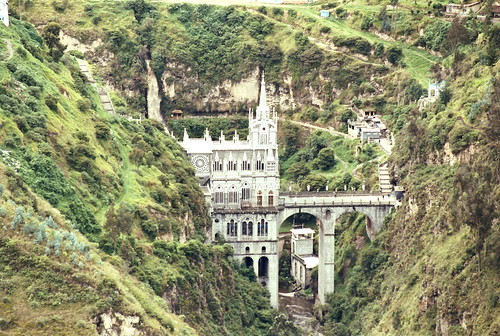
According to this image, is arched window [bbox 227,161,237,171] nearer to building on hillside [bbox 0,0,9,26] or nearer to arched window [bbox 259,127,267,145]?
arched window [bbox 259,127,267,145]

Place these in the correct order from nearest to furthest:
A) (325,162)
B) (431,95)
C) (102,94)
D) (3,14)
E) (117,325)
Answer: (117,325) → (3,14) → (102,94) → (431,95) → (325,162)

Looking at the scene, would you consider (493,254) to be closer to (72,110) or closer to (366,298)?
(366,298)

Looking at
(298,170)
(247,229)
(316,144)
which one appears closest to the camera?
(247,229)

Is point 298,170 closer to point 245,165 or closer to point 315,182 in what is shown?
point 315,182

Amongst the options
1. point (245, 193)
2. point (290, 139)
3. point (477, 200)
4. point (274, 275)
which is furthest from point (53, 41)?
point (477, 200)

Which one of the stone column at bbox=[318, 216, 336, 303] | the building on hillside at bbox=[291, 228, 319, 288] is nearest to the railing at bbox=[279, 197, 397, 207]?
the stone column at bbox=[318, 216, 336, 303]

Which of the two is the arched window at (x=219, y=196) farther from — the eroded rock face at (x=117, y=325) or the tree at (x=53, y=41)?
the eroded rock face at (x=117, y=325)

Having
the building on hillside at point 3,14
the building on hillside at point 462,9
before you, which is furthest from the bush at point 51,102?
the building on hillside at point 462,9

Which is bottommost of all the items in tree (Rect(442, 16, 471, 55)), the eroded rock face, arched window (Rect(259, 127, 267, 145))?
the eroded rock face
